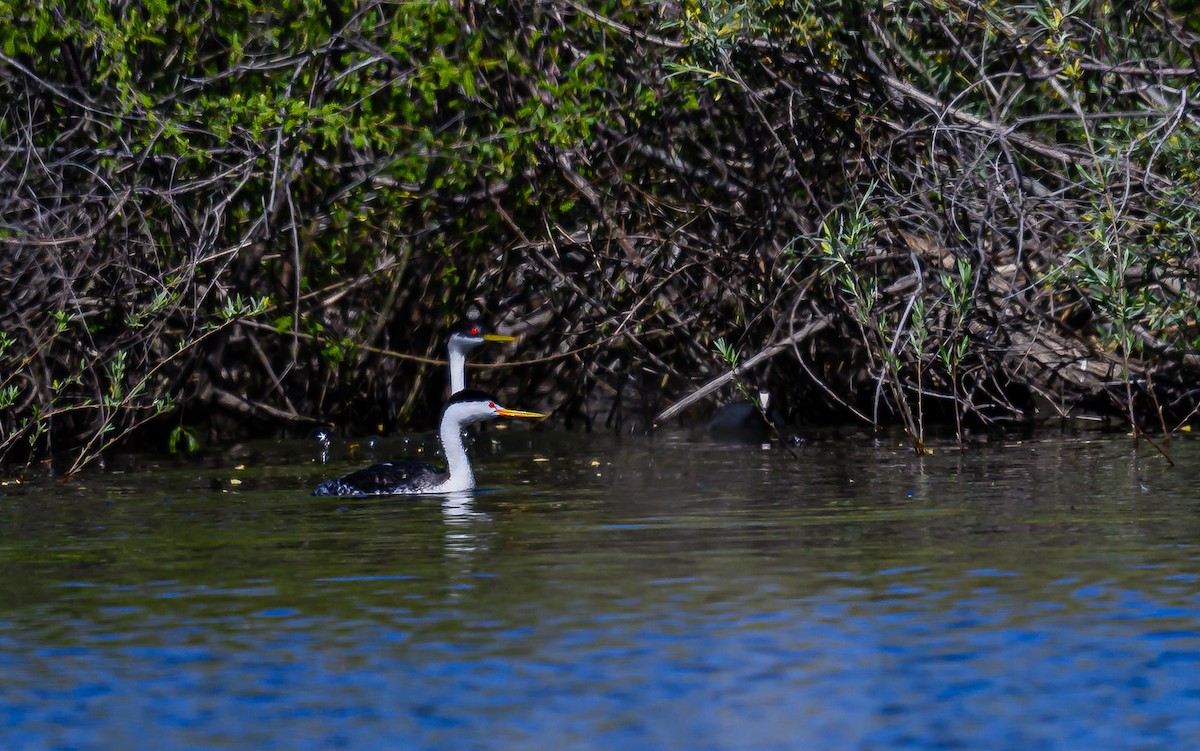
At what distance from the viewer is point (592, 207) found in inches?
626

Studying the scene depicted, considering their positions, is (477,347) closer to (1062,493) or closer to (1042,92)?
(1042,92)

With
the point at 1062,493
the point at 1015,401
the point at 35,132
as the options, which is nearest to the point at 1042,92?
the point at 1015,401

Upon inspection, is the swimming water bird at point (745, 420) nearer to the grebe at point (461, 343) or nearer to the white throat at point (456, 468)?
the grebe at point (461, 343)

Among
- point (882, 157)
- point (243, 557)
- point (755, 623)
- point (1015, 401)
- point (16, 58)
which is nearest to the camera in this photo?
point (755, 623)

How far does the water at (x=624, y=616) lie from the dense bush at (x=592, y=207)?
1943 millimetres

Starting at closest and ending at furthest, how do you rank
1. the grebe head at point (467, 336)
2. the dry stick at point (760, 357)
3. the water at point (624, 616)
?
the water at point (624, 616) → the dry stick at point (760, 357) → the grebe head at point (467, 336)

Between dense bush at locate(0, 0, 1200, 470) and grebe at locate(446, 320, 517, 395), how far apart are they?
66 cm

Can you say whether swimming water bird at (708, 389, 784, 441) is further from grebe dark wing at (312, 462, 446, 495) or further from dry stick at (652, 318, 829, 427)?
grebe dark wing at (312, 462, 446, 495)

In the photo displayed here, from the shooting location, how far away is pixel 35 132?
14.6 meters

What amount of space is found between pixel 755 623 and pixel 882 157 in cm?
699

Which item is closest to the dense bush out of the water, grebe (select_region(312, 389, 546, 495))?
grebe (select_region(312, 389, 546, 495))

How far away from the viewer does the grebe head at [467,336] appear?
16.0 meters

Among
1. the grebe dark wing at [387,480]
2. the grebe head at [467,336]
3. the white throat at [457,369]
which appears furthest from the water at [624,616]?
the grebe head at [467,336]

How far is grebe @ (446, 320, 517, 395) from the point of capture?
15805mm
